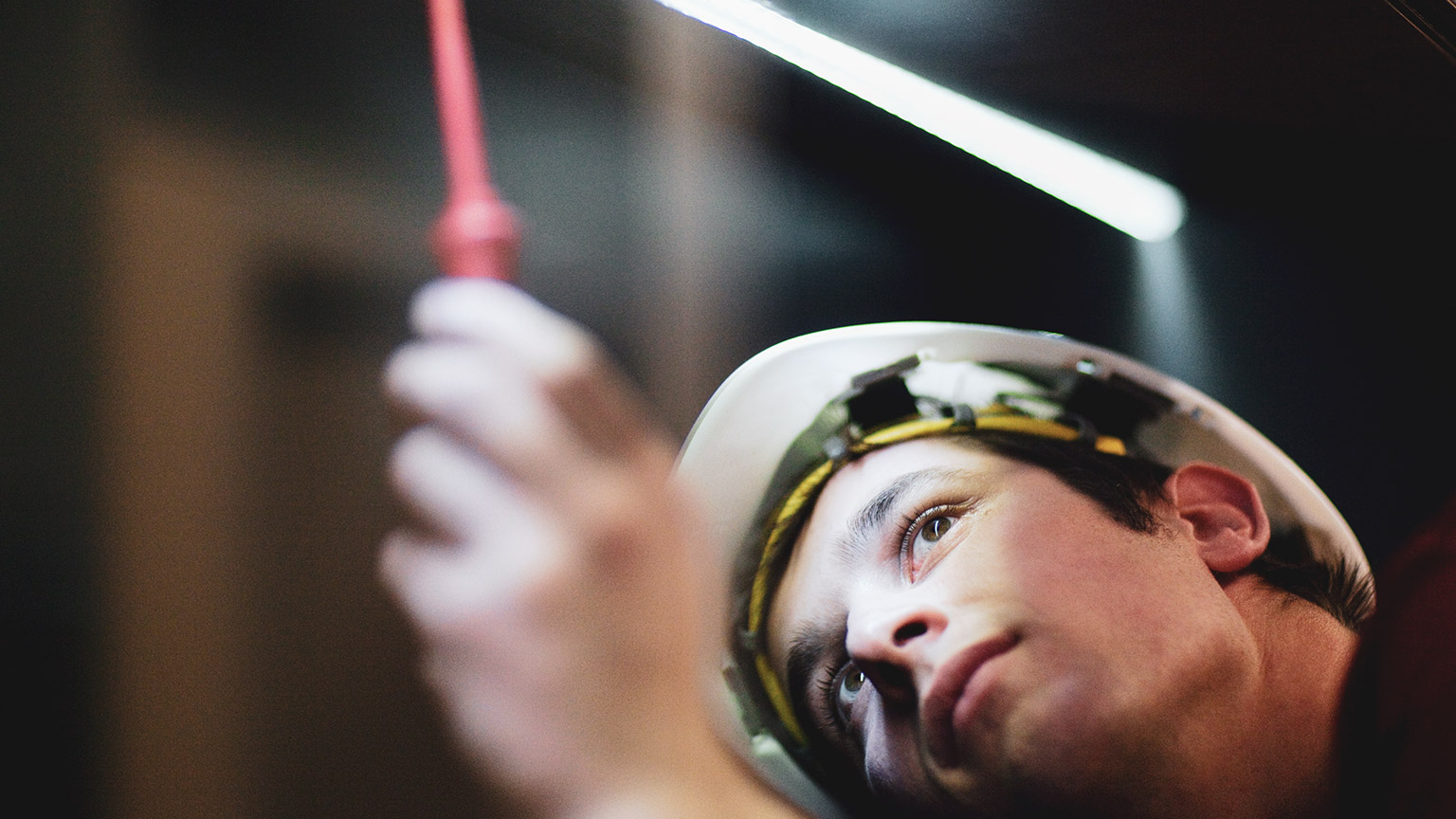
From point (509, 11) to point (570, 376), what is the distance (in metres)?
0.17

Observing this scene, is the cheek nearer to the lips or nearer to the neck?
the lips

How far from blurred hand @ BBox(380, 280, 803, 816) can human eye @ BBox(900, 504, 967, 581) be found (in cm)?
22

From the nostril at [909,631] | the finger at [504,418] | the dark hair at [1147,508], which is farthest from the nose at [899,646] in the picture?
the finger at [504,418]

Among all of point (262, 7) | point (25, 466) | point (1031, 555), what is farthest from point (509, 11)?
point (1031, 555)

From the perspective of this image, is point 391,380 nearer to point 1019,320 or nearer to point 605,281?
point 605,281

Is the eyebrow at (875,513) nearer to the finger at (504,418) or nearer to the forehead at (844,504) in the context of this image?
the forehead at (844,504)

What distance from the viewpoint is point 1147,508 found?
0.57 meters

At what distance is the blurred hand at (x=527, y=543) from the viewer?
0.29 meters

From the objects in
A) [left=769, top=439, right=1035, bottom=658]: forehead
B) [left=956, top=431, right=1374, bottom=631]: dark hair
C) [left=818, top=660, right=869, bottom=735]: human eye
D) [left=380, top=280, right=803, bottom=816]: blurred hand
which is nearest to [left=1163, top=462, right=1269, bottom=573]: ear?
[left=956, top=431, right=1374, bottom=631]: dark hair

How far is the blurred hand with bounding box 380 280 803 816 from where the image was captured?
291mm

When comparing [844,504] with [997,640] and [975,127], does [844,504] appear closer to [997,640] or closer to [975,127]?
[997,640]

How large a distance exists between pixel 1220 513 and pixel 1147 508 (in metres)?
0.07

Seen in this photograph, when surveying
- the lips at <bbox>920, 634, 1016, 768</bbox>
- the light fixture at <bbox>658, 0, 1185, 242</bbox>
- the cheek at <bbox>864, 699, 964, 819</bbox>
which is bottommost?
the cheek at <bbox>864, 699, 964, 819</bbox>

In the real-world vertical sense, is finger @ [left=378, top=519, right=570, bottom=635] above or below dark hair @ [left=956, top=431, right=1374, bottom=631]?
above
